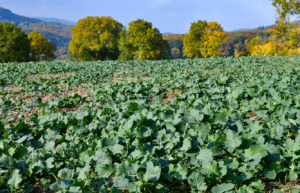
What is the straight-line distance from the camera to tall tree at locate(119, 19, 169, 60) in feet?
150


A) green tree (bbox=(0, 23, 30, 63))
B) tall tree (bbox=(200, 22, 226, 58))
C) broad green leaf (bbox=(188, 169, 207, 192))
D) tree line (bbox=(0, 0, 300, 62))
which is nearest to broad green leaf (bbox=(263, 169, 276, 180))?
broad green leaf (bbox=(188, 169, 207, 192))

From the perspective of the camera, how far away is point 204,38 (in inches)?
2191

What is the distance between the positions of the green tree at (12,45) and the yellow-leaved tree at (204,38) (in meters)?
47.7

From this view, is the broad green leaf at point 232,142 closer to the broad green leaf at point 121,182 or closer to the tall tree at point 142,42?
the broad green leaf at point 121,182

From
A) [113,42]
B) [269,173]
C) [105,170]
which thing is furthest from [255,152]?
[113,42]

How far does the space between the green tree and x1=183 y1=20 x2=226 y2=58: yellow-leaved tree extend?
156 ft

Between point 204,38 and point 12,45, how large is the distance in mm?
53636

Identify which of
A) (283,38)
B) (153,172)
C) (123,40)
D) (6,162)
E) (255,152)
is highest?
(123,40)

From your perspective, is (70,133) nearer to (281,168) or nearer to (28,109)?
(28,109)

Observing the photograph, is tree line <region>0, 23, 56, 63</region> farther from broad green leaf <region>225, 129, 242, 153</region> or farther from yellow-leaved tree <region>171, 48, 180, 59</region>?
yellow-leaved tree <region>171, 48, 180, 59</region>

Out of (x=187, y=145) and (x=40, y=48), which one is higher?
(x=40, y=48)

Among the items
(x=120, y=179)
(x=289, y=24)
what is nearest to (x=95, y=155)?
(x=120, y=179)

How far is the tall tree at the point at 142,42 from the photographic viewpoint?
1800 inches

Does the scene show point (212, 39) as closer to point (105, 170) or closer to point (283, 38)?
point (283, 38)
